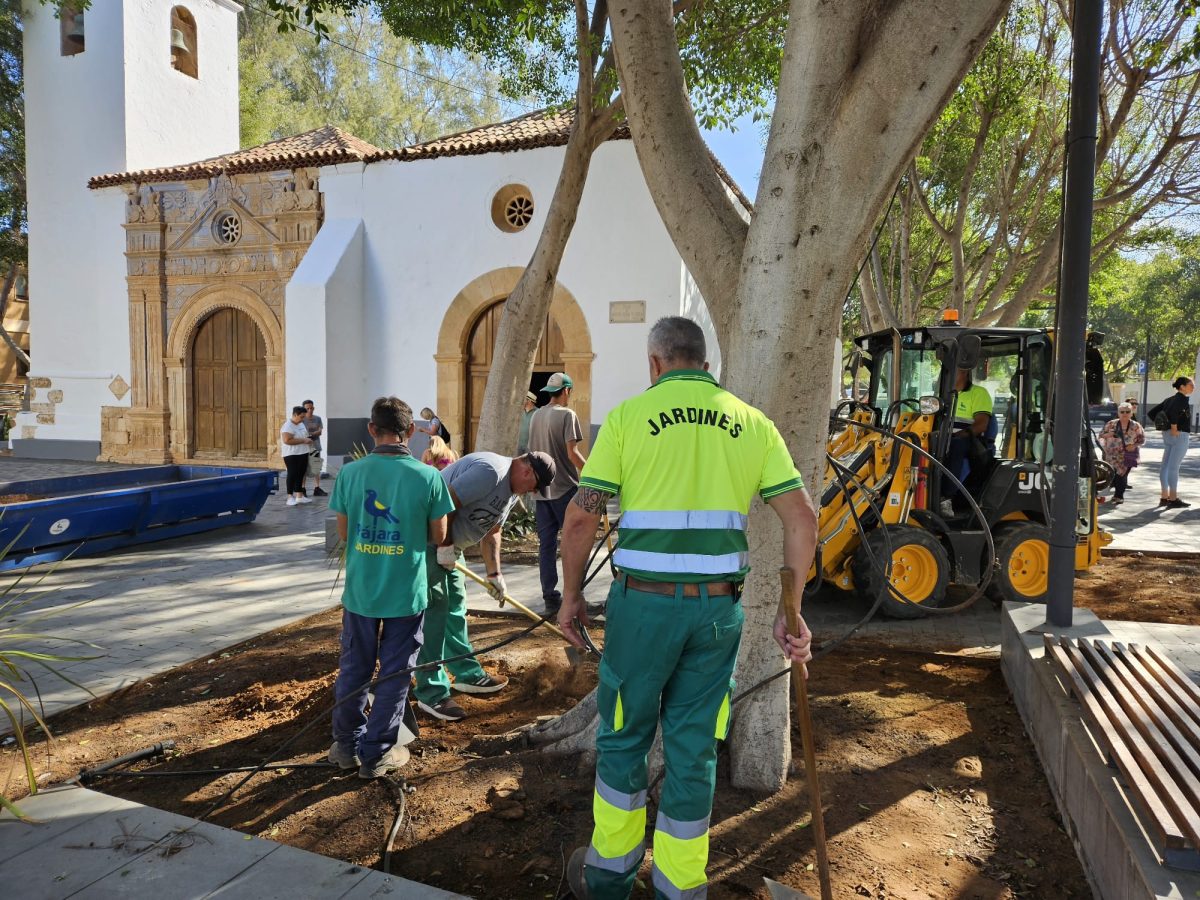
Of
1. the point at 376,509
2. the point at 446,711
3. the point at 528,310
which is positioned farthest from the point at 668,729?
the point at 528,310

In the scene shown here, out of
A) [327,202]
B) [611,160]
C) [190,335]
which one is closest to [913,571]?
[611,160]

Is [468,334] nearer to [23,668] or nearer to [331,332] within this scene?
[331,332]

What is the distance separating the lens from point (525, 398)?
31.9ft

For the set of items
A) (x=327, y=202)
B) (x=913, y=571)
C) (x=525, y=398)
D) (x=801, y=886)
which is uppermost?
(x=327, y=202)

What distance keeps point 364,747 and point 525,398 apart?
21.7ft

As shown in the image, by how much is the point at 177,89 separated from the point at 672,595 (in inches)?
778

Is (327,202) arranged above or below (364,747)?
above

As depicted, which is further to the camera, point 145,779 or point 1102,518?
point 1102,518

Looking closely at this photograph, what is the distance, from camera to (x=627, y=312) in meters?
12.5

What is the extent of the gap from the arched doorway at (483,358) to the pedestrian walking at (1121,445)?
8.71 metres

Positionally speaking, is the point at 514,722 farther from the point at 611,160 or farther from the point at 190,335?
the point at 190,335

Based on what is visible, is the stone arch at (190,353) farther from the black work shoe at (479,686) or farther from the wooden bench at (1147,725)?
the wooden bench at (1147,725)

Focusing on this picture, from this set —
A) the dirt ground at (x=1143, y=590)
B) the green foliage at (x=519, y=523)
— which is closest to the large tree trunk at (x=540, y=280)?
the green foliage at (x=519, y=523)

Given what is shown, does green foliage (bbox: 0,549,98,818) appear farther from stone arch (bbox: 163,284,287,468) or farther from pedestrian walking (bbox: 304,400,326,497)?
stone arch (bbox: 163,284,287,468)
